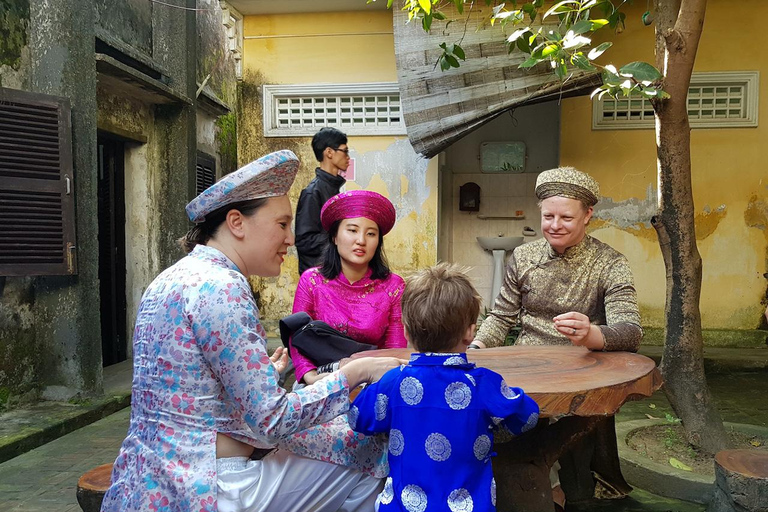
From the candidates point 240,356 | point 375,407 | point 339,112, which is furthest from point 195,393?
point 339,112

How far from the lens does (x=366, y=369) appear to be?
199 cm

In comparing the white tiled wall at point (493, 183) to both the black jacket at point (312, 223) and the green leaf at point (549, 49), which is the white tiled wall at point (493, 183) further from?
the green leaf at point (549, 49)

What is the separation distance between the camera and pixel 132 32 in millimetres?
6594

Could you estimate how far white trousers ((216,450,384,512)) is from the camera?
1.79 meters

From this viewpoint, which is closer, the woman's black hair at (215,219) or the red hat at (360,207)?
the woman's black hair at (215,219)

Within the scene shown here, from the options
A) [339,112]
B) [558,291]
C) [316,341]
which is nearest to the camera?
[316,341]

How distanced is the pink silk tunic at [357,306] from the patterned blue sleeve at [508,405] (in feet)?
3.91

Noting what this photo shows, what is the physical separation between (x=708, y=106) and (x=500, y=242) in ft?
10.4

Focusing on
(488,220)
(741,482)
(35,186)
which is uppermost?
(35,186)

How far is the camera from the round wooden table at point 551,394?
6.66ft

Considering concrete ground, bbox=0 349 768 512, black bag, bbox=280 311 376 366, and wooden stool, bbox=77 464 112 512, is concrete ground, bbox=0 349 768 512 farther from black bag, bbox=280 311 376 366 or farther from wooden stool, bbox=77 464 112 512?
black bag, bbox=280 311 376 366

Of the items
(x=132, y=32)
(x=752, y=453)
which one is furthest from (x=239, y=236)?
(x=132, y=32)

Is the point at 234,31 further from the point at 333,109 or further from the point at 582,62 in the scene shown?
the point at 582,62

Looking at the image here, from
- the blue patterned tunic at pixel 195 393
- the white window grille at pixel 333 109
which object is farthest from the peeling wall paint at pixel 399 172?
the blue patterned tunic at pixel 195 393
